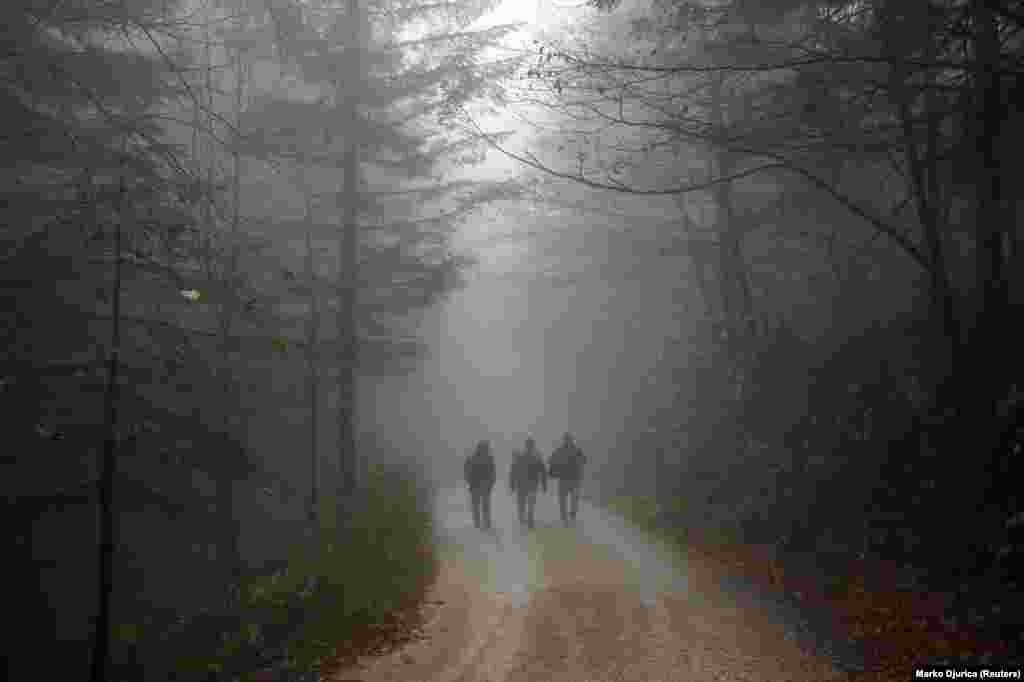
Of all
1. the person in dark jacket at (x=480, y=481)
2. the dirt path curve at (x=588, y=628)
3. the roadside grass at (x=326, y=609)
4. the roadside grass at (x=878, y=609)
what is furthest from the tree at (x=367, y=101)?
the roadside grass at (x=878, y=609)

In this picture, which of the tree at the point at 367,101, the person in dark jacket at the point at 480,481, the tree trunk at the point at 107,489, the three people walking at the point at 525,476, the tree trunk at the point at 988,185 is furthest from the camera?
the three people walking at the point at 525,476

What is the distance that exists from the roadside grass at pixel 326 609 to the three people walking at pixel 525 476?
4293 mm

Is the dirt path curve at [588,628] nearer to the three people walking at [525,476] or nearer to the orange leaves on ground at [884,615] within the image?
the orange leaves on ground at [884,615]

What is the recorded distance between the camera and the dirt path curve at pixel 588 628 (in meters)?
6.48

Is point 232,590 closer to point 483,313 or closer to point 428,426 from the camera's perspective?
point 428,426

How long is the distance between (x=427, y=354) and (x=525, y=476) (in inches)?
154

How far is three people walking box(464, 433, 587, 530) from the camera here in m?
14.7

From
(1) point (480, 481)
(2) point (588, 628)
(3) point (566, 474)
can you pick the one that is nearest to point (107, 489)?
(2) point (588, 628)

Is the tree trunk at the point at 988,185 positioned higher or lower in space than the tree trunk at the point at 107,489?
higher

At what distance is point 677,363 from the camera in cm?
2253

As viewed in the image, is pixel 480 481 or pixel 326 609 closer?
pixel 326 609

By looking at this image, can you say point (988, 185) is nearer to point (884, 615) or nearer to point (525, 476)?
point (884, 615)

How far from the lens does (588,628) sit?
7648 millimetres

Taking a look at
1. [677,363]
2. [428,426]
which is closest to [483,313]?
[428,426]
